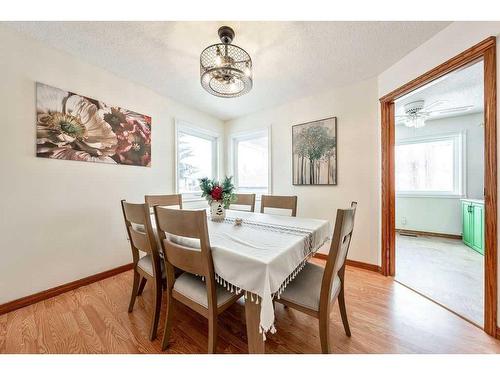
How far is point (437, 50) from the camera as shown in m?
1.56

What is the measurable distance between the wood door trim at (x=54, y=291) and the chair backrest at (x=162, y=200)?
91cm

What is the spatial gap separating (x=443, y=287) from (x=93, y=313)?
126 inches

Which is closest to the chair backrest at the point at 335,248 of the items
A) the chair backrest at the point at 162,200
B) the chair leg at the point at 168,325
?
the chair leg at the point at 168,325

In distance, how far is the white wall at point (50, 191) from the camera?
59.2 inches

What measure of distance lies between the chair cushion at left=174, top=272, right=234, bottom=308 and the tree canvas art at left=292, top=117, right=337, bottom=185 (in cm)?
201

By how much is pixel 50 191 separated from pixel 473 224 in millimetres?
5467

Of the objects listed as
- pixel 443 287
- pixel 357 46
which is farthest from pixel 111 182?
pixel 443 287

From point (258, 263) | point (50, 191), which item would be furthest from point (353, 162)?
point (50, 191)

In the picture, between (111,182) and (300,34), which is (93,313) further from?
(300,34)

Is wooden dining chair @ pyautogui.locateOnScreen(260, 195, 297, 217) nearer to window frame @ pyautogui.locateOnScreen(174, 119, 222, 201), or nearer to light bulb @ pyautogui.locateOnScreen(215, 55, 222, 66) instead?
light bulb @ pyautogui.locateOnScreen(215, 55, 222, 66)

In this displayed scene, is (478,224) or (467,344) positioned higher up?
(478,224)
